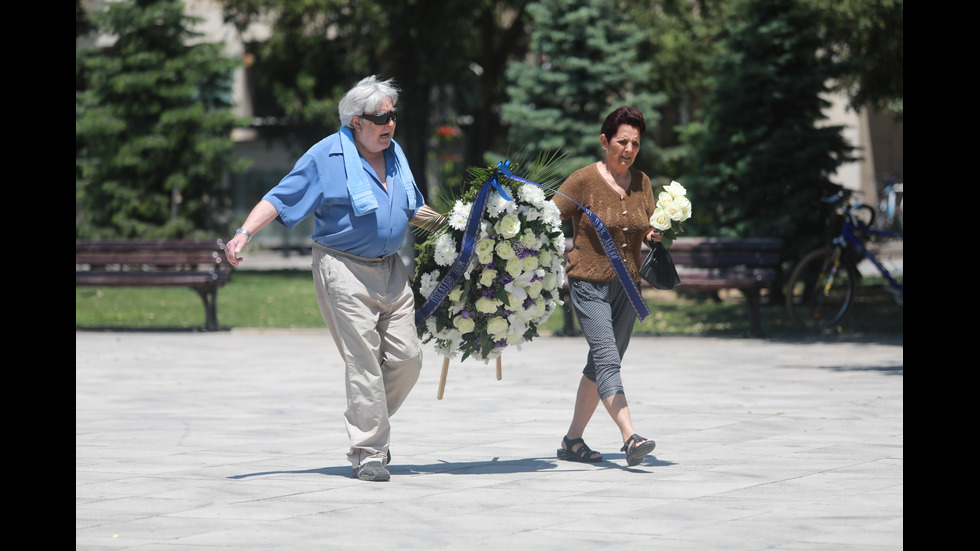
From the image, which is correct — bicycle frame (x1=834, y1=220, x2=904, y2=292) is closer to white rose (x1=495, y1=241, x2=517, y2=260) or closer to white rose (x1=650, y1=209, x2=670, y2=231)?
white rose (x1=650, y1=209, x2=670, y2=231)

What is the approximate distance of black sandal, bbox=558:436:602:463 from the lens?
7.09m

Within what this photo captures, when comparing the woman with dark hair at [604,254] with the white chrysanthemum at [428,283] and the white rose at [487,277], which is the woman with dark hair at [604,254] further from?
the white chrysanthemum at [428,283]

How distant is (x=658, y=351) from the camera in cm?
1312

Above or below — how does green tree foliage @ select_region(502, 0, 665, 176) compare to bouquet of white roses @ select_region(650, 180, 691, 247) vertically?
above

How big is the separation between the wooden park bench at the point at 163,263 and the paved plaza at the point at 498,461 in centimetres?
303

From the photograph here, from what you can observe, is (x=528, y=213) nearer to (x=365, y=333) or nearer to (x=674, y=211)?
(x=674, y=211)

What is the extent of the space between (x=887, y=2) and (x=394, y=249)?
11054mm

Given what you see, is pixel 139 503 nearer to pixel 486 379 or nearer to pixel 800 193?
pixel 486 379

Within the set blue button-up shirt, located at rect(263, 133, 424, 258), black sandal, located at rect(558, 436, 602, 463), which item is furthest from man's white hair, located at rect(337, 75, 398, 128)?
black sandal, located at rect(558, 436, 602, 463)

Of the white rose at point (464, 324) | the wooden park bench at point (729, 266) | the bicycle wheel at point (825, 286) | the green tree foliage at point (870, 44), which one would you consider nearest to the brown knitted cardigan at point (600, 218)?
the white rose at point (464, 324)

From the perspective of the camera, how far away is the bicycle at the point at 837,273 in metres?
14.5

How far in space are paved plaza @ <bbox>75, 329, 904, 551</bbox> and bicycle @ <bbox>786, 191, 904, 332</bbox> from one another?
6.66 ft

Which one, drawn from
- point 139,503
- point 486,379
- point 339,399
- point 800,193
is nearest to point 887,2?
point 800,193
